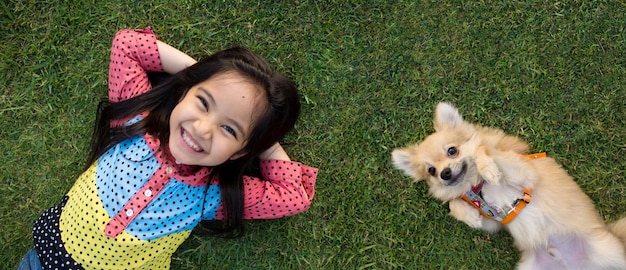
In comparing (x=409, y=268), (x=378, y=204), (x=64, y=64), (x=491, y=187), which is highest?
(x=64, y=64)

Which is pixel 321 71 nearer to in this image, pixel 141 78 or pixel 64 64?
pixel 141 78

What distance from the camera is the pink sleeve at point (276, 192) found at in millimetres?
3244

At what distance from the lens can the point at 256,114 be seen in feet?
8.83

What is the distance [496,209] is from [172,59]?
244cm

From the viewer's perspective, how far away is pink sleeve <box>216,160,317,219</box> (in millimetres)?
3244

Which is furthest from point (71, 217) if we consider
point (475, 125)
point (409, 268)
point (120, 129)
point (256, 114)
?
point (475, 125)

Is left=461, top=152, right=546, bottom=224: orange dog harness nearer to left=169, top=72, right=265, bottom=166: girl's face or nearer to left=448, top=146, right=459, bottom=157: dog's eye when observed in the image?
left=448, top=146, right=459, bottom=157: dog's eye

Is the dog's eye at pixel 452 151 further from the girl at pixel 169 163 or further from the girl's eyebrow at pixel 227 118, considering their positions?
the girl's eyebrow at pixel 227 118

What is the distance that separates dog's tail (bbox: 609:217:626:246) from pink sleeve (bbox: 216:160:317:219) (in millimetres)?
2051

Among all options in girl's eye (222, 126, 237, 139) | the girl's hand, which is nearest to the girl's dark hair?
girl's eye (222, 126, 237, 139)

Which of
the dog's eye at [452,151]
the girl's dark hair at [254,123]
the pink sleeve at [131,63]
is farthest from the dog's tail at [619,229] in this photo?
the pink sleeve at [131,63]

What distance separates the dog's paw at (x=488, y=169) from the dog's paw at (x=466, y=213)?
370 mm

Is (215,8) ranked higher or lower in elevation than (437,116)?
higher

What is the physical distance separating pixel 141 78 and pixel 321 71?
1.29 m
